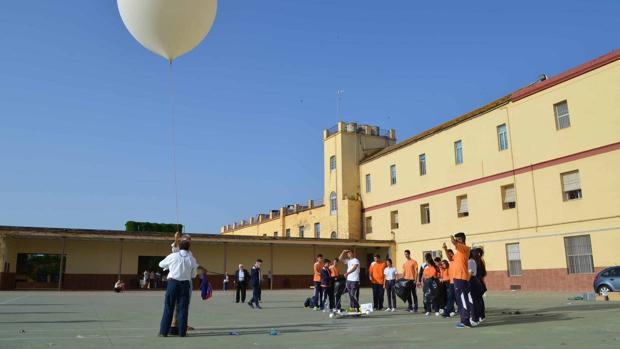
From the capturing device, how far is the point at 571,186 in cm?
2347

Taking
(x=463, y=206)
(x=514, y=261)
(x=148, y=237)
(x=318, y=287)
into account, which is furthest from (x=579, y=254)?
(x=148, y=237)

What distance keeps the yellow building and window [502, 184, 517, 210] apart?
0.05m

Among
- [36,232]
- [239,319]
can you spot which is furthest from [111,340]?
[36,232]

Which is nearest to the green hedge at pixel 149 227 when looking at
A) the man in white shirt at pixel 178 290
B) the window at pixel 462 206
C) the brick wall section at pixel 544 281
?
the window at pixel 462 206

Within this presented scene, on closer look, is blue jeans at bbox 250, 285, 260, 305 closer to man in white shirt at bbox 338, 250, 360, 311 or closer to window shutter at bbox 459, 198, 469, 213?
man in white shirt at bbox 338, 250, 360, 311

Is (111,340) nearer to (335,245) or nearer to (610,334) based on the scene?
(610,334)

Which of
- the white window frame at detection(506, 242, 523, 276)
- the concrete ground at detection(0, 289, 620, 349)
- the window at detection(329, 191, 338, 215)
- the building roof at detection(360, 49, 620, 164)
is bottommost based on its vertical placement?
the concrete ground at detection(0, 289, 620, 349)

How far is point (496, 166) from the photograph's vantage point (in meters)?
27.6

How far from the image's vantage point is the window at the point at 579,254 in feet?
72.6

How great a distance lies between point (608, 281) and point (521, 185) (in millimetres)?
8195

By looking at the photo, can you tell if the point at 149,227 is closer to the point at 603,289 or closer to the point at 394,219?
the point at 394,219

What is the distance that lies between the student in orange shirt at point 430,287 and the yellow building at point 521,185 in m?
12.6

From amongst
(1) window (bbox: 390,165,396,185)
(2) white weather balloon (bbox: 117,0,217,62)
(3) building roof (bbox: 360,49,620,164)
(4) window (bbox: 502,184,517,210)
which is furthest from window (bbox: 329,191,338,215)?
(2) white weather balloon (bbox: 117,0,217,62)

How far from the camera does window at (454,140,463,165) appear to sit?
1201 inches
